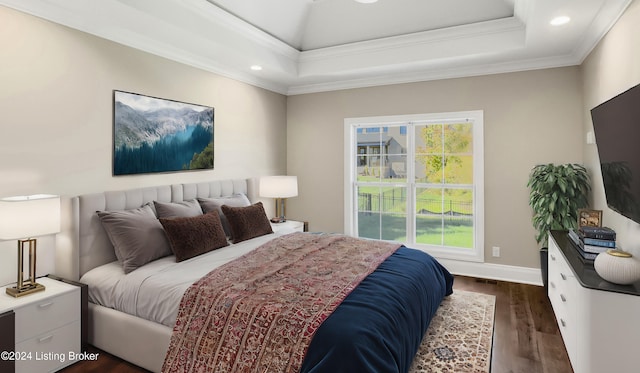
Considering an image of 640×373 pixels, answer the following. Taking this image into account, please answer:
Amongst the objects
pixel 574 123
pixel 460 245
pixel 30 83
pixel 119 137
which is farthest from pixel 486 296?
pixel 30 83

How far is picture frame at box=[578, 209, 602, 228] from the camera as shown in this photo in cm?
297

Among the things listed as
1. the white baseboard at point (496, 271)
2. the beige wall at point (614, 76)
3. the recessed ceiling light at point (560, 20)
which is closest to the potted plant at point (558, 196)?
the beige wall at point (614, 76)

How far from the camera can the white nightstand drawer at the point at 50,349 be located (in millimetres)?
2244

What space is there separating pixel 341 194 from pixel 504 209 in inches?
82.7

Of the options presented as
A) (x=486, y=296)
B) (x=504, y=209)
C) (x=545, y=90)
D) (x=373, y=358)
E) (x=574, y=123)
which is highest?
(x=545, y=90)

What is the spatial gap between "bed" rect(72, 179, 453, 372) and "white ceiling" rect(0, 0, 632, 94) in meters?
1.43

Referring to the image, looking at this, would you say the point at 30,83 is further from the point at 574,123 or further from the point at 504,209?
the point at 574,123

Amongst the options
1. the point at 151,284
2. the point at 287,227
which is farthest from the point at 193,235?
the point at 287,227

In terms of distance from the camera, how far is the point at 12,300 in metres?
2.27

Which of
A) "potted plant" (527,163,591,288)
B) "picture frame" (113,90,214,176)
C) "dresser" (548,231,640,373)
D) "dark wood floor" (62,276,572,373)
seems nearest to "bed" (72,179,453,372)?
"dark wood floor" (62,276,572,373)

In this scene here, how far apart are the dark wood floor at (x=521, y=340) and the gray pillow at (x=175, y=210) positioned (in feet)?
3.82

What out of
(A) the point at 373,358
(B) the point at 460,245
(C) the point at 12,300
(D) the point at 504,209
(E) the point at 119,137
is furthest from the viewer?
(B) the point at 460,245

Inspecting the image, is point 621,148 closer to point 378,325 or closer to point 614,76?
point 614,76

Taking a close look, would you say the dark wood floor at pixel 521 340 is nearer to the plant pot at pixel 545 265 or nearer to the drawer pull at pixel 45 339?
the plant pot at pixel 545 265
